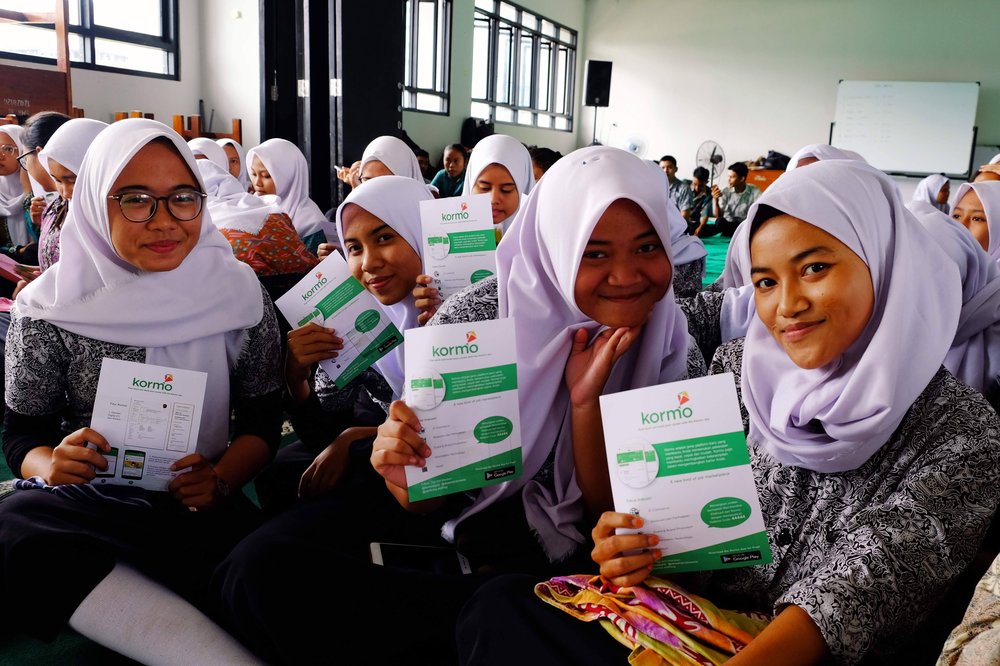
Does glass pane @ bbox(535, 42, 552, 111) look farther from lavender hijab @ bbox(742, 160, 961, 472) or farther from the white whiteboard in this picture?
lavender hijab @ bbox(742, 160, 961, 472)

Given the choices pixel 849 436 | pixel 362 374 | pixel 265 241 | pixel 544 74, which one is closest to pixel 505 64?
pixel 544 74

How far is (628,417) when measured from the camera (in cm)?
108

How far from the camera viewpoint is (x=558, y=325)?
4.95 ft

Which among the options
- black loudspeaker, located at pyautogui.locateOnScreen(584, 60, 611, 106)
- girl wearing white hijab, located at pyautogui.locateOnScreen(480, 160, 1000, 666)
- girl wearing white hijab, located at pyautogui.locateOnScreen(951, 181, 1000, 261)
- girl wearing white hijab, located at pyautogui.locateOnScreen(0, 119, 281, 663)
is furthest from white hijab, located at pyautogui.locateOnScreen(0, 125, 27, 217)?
black loudspeaker, located at pyautogui.locateOnScreen(584, 60, 611, 106)

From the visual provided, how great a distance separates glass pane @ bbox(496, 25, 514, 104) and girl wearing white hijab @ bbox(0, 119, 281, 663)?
11867 millimetres

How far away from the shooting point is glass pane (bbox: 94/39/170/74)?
8117 mm

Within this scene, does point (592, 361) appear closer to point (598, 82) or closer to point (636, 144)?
point (598, 82)

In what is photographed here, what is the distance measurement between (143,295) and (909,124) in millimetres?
14186

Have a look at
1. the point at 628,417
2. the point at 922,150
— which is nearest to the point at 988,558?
the point at 628,417

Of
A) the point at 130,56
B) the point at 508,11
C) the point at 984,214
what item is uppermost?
the point at 508,11

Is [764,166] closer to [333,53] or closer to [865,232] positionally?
[333,53]

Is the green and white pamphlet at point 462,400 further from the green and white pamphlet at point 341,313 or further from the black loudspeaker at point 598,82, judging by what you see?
the black loudspeaker at point 598,82

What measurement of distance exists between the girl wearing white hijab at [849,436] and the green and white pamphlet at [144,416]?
2.19 feet

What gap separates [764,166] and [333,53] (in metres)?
9.81
